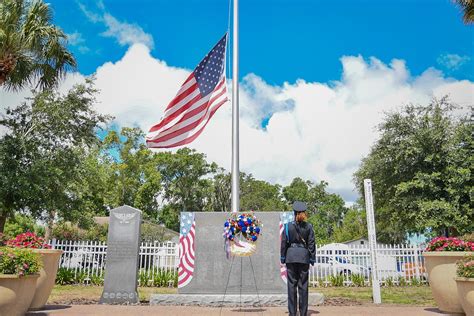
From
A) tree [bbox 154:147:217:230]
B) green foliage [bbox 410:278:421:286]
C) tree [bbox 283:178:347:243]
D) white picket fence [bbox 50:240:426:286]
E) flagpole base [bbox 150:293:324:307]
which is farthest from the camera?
tree [bbox 283:178:347:243]

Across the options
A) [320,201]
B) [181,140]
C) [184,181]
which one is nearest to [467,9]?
[181,140]

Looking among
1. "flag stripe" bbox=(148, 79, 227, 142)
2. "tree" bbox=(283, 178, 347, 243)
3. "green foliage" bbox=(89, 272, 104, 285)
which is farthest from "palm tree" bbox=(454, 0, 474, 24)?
"tree" bbox=(283, 178, 347, 243)

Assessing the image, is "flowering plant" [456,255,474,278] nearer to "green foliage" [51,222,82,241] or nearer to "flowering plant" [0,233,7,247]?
"flowering plant" [0,233,7,247]

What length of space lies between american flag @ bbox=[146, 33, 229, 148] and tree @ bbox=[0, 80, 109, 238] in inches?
Result: 348

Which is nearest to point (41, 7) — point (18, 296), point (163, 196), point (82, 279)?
point (82, 279)

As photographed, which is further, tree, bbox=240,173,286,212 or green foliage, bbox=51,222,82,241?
tree, bbox=240,173,286,212

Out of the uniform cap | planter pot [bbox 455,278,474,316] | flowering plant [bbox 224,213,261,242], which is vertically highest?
the uniform cap

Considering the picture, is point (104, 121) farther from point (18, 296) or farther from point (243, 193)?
point (243, 193)

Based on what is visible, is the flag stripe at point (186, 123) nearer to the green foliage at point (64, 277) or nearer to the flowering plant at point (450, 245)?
the flowering plant at point (450, 245)

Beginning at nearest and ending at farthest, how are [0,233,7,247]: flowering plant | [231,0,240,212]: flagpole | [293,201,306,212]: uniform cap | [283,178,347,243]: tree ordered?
[293,201,306,212]: uniform cap, [0,233,7,247]: flowering plant, [231,0,240,212]: flagpole, [283,178,347,243]: tree

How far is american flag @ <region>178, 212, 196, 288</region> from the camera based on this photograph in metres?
10.3

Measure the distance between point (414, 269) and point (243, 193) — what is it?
1764 inches

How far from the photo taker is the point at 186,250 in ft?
34.7

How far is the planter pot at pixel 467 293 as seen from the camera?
6.61m
